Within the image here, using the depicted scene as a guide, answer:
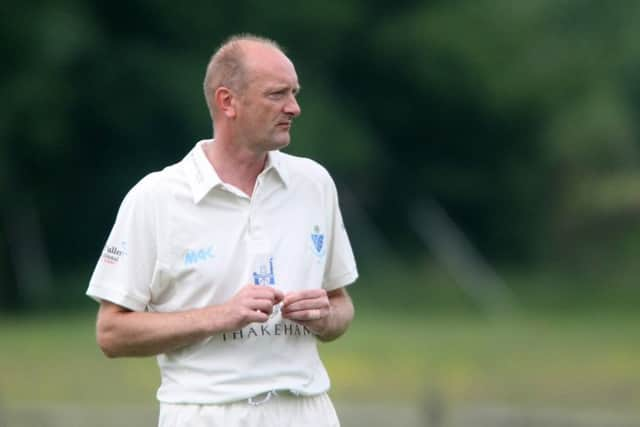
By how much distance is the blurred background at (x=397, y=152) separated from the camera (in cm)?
3072

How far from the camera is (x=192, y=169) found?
215 inches

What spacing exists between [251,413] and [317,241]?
633 millimetres

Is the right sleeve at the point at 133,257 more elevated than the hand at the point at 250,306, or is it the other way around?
the right sleeve at the point at 133,257

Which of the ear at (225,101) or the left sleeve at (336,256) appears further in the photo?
the left sleeve at (336,256)

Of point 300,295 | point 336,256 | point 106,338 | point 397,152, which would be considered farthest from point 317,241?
point 397,152

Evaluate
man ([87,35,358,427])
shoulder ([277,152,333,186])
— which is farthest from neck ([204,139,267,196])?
shoulder ([277,152,333,186])

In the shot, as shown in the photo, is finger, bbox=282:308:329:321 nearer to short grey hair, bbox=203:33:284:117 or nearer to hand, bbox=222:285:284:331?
hand, bbox=222:285:284:331

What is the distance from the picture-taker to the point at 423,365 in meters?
20.4

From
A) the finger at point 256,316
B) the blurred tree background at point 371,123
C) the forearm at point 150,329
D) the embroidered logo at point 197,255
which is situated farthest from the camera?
the blurred tree background at point 371,123

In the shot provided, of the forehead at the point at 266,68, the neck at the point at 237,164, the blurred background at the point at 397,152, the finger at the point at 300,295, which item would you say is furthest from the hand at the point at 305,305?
the blurred background at the point at 397,152

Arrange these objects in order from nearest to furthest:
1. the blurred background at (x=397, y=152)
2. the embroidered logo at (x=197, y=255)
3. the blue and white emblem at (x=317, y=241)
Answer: the embroidered logo at (x=197, y=255)
the blue and white emblem at (x=317, y=241)
the blurred background at (x=397, y=152)

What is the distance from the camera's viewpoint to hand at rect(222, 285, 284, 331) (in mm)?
5109

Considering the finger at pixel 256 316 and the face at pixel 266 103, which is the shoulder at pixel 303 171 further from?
the finger at pixel 256 316

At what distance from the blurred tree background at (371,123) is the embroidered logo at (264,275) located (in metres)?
25.7
